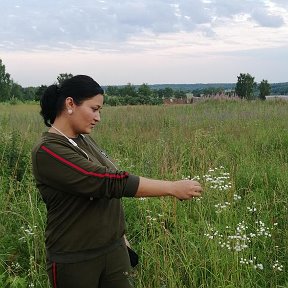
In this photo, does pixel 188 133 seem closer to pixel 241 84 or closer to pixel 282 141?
pixel 282 141

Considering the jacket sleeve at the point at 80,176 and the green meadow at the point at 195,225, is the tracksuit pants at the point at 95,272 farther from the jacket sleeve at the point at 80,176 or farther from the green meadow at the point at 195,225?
the jacket sleeve at the point at 80,176

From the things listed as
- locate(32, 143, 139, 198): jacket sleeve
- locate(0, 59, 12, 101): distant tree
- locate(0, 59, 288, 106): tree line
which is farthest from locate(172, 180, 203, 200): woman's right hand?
locate(0, 59, 12, 101): distant tree

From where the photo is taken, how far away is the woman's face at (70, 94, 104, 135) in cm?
202

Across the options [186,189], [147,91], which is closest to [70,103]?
[186,189]

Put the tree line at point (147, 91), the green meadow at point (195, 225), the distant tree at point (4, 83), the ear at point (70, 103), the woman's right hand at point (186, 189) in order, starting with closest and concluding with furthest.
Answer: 1. the woman's right hand at point (186, 189)
2. the ear at point (70, 103)
3. the green meadow at point (195, 225)
4. the tree line at point (147, 91)
5. the distant tree at point (4, 83)

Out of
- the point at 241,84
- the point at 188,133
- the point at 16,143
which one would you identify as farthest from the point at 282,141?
the point at 241,84

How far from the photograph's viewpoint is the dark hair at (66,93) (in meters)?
2.02

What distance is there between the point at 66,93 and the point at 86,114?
149 mm

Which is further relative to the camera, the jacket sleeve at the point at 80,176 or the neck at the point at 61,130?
the neck at the point at 61,130

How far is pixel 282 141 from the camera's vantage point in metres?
6.91

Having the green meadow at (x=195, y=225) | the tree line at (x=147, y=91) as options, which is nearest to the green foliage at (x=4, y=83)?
the tree line at (x=147, y=91)

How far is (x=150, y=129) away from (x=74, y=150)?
678cm

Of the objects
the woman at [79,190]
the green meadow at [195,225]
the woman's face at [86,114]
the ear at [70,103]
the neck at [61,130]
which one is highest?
the ear at [70,103]

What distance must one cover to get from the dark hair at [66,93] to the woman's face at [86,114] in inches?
1.0
